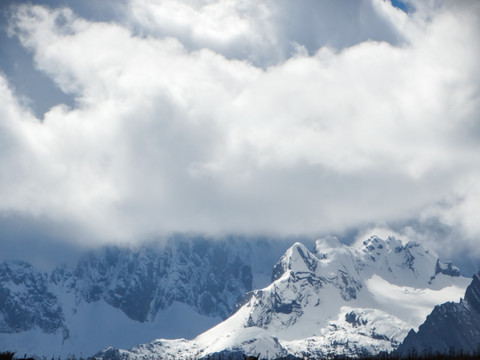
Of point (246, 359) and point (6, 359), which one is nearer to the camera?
point (246, 359)

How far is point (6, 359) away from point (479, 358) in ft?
197

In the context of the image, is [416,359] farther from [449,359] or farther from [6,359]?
[6,359]

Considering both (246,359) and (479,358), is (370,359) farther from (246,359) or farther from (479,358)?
(246,359)

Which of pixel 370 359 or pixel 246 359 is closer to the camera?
pixel 246 359

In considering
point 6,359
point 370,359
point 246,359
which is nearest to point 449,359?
point 370,359

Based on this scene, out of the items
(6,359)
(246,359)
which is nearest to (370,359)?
(246,359)

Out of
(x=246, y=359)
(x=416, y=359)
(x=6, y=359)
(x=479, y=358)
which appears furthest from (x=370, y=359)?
(x=6, y=359)

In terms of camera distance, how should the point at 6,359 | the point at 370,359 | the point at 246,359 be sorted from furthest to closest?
the point at 370,359, the point at 6,359, the point at 246,359

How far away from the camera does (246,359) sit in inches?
3474

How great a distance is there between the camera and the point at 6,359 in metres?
100

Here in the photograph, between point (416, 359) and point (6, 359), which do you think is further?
point (416, 359)

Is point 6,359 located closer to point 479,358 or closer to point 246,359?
point 246,359

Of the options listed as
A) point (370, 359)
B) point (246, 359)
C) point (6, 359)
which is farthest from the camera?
point (370, 359)

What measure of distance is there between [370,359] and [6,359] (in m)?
48.1
